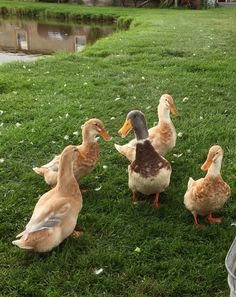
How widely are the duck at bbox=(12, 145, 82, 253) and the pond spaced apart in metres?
11.2

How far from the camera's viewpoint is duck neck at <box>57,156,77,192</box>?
156 inches

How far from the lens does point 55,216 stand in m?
3.74

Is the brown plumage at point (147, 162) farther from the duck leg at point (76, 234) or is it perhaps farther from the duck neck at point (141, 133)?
the duck leg at point (76, 234)

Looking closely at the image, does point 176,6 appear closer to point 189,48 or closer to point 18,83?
point 189,48

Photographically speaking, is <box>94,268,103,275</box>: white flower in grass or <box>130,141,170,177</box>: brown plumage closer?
<box>94,268,103,275</box>: white flower in grass

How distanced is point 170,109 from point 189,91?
2.84 m

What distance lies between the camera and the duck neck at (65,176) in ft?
13.0

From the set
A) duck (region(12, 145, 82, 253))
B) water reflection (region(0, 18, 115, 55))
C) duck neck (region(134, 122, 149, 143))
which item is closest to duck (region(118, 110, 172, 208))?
duck neck (region(134, 122, 149, 143))

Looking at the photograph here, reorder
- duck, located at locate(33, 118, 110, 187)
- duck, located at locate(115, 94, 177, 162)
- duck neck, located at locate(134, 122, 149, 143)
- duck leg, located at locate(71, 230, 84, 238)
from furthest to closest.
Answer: duck, located at locate(115, 94, 177, 162) → duck, located at locate(33, 118, 110, 187) → duck neck, located at locate(134, 122, 149, 143) → duck leg, located at locate(71, 230, 84, 238)

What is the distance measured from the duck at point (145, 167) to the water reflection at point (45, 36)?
12.4 meters

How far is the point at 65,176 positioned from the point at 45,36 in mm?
16625

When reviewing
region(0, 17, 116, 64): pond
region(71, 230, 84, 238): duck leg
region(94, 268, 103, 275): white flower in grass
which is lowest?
region(0, 17, 116, 64): pond

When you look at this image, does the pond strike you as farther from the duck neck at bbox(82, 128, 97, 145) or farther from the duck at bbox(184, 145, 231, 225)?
the duck at bbox(184, 145, 231, 225)

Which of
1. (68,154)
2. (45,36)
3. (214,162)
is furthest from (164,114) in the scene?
(45,36)
